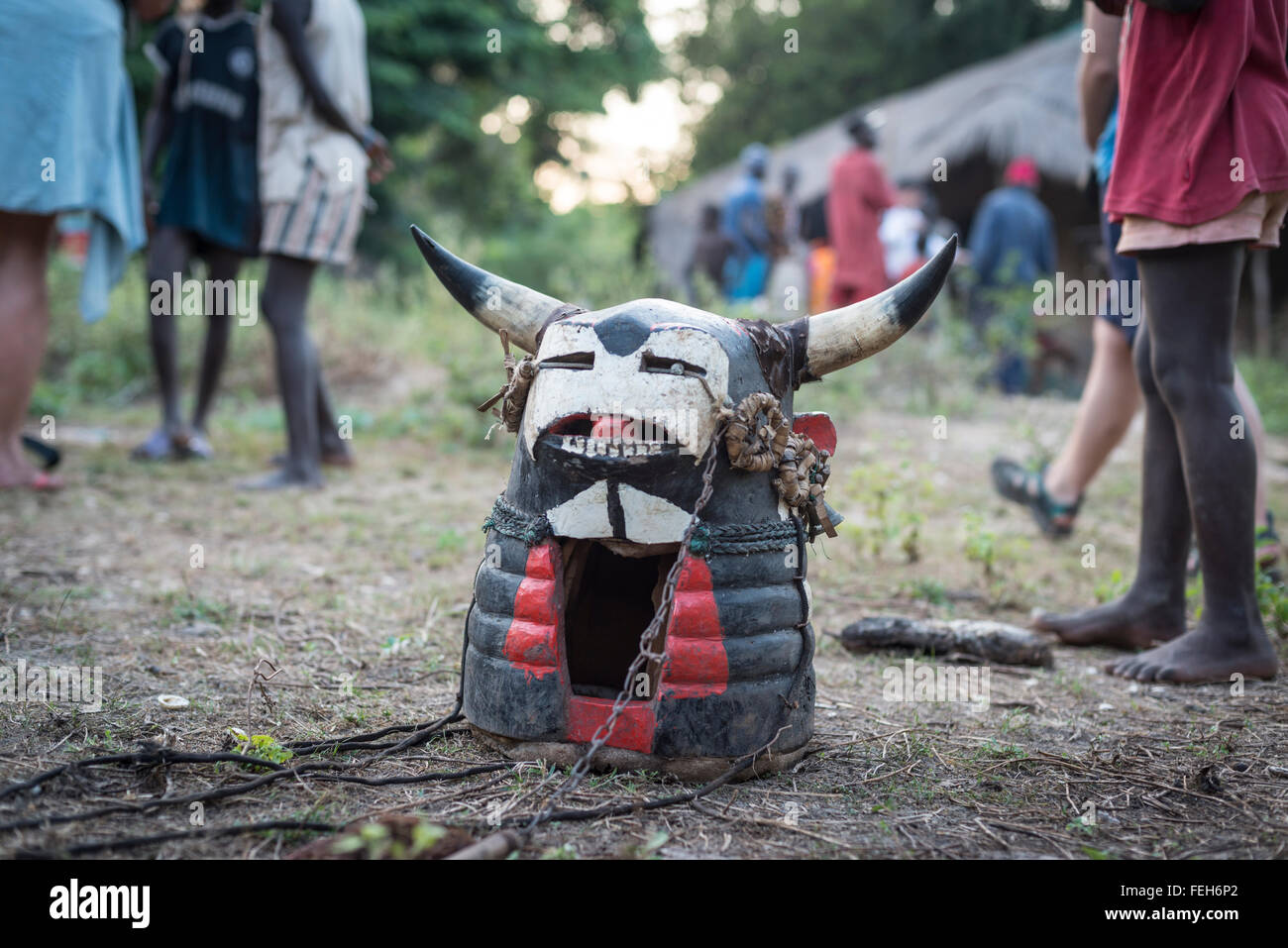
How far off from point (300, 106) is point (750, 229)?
19.5 ft

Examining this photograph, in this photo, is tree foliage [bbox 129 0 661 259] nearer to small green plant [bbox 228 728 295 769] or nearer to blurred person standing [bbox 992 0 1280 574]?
blurred person standing [bbox 992 0 1280 574]

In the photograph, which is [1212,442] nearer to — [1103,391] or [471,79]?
[1103,391]

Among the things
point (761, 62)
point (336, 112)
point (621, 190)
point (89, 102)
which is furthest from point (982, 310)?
point (621, 190)

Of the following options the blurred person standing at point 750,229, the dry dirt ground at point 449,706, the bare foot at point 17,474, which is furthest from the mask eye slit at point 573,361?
the blurred person standing at point 750,229

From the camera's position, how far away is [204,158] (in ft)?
15.4

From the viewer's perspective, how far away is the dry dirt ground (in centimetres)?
175

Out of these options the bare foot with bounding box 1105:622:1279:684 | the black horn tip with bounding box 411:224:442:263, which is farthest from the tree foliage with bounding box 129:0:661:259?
the bare foot with bounding box 1105:622:1279:684

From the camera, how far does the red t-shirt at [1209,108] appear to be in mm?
2469

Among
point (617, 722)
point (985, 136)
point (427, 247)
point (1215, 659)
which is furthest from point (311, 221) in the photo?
point (985, 136)

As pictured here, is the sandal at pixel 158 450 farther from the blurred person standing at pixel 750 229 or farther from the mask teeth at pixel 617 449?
the blurred person standing at pixel 750 229

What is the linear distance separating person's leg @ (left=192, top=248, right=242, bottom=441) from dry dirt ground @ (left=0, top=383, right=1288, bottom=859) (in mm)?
698
